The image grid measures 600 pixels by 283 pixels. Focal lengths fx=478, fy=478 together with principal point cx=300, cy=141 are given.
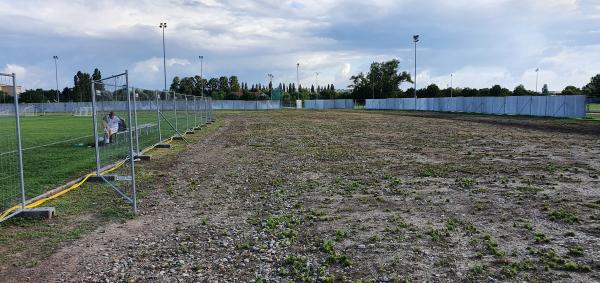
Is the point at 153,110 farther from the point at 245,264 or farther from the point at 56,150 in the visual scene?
the point at 245,264

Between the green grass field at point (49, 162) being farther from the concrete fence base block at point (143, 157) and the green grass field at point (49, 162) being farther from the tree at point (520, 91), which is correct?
the tree at point (520, 91)

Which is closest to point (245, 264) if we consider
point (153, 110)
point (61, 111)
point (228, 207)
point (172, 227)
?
point (172, 227)

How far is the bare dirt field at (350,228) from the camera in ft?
16.4

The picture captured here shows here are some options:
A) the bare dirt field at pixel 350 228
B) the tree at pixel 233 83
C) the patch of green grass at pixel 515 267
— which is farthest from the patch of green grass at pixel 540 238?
the tree at pixel 233 83

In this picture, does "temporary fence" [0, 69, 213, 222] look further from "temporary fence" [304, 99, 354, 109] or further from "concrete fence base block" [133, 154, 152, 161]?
"temporary fence" [304, 99, 354, 109]

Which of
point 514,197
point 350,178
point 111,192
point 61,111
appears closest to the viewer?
point 514,197

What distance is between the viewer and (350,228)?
6594 mm

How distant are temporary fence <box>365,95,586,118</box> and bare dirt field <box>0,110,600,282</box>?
1204 inches

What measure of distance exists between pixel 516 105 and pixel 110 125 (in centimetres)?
4366

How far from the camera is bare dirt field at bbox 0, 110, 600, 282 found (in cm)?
501

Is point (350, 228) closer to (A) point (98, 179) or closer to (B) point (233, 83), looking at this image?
(A) point (98, 179)

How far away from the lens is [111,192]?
909 cm

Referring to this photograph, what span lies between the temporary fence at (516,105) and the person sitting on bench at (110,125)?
37.8 meters

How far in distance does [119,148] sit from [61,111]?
76663 millimetres
